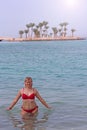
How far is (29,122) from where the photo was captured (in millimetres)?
10969

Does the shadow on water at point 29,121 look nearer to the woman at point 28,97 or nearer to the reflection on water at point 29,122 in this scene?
the reflection on water at point 29,122

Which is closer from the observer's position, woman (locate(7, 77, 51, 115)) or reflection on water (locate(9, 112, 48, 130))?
reflection on water (locate(9, 112, 48, 130))

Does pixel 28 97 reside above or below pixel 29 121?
above

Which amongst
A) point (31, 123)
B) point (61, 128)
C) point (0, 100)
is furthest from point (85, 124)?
point (0, 100)

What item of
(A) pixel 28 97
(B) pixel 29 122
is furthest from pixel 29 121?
(A) pixel 28 97

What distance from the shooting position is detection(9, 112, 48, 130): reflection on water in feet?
34.1

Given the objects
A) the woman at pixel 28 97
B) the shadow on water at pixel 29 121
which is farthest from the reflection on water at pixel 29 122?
the woman at pixel 28 97

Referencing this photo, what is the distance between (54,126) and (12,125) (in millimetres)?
1223

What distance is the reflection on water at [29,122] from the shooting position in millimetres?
10406

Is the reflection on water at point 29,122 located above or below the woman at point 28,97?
below

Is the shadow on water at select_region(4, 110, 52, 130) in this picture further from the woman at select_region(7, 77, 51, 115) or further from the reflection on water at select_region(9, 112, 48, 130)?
the woman at select_region(7, 77, 51, 115)

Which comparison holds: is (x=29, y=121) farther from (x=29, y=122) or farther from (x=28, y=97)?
(x=28, y=97)

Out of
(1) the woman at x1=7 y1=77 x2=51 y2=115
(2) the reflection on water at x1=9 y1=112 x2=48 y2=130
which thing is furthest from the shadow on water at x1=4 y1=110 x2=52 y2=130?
(1) the woman at x1=7 y1=77 x2=51 y2=115

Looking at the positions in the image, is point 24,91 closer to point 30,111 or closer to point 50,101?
point 30,111
